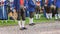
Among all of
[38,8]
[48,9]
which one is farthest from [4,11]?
[38,8]

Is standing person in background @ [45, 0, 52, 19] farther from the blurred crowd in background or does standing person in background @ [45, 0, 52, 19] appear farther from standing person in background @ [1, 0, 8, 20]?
standing person in background @ [1, 0, 8, 20]

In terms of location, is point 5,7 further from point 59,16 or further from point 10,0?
point 59,16

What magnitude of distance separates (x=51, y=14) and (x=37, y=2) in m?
1.33

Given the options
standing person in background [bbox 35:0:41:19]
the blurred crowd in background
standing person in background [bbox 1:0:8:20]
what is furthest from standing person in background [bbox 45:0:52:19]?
standing person in background [bbox 1:0:8:20]

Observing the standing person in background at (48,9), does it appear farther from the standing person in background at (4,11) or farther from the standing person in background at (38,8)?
the standing person in background at (4,11)

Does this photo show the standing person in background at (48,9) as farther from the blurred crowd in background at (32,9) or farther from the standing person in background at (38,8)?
the standing person in background at (38,8)

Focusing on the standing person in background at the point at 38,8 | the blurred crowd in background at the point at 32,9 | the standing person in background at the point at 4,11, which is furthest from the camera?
the standing person in background at the point at 38,8

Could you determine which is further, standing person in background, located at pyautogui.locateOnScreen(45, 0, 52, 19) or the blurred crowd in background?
standing person in background, located at pyautogui.locateOnScreen(45, 0, 52, 19)

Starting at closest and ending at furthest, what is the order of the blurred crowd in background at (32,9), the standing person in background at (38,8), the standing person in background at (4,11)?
the blurred crowd in background at (32,9) → the standing person in background at (4,11) → the standing person in background at (38,8)

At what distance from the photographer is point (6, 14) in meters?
15.8

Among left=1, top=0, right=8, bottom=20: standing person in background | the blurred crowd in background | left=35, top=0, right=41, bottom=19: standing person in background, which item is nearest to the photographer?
the blurred crowd in background

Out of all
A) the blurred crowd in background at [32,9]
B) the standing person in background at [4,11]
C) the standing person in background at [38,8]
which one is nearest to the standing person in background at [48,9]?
the blurred crowd in background at [32,9]

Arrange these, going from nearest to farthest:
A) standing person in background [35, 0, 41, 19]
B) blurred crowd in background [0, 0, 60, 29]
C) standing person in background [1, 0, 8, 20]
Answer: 1. blurred crowd in background [0, 0, 60, 29]
2. standing person in background [1, 0, 8, 20]
3. standing person in background [35, 0, 41, 19]

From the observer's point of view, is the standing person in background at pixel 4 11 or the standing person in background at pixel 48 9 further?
the standing person in background at pixel 48 9
